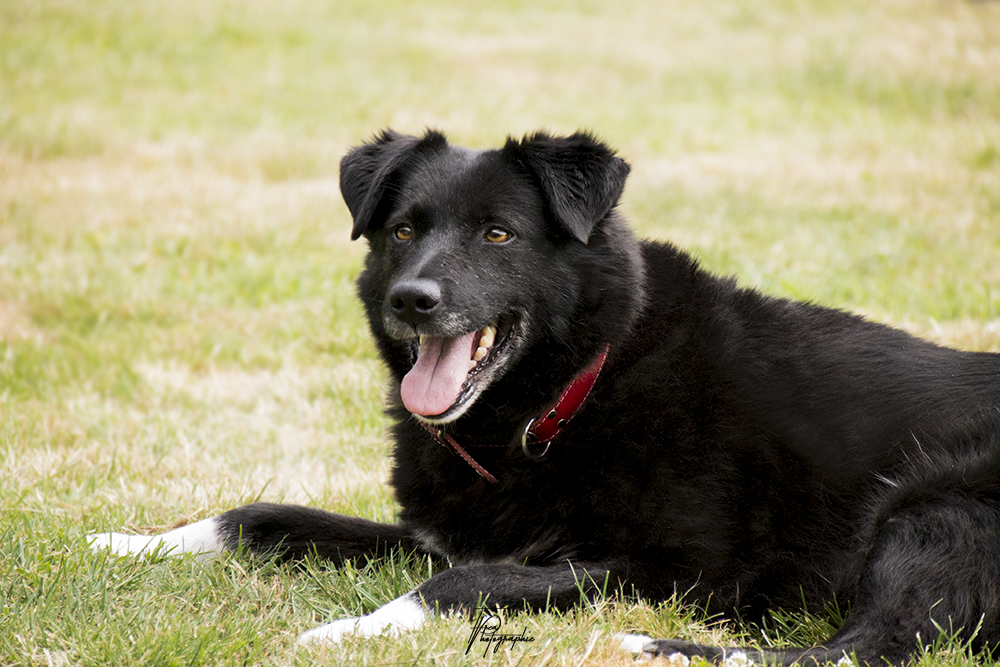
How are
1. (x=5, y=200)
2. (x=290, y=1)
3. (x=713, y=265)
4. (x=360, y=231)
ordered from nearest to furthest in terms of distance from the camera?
(x=360, y=231) → (x=713, y=265) → (x=5, y=200) → (x=290, y=1)

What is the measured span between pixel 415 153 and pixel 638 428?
1382 millimetres

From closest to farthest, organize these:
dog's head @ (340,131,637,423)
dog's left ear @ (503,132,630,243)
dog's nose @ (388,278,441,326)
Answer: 1. dog's nose @ (388,278,441,326)
2. dog's head @ (340,131,637,423)
3. dog's left ear @ (503,132,630,243)

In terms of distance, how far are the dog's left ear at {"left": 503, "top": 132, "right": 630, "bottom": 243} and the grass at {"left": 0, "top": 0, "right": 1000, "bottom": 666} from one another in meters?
1.34

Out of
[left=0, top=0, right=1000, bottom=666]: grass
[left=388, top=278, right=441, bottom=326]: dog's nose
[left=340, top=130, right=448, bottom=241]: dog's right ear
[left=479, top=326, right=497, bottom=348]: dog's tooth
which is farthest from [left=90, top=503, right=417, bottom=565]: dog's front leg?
[left=340, top=130, right=448, bottom=241]: dog's right ear

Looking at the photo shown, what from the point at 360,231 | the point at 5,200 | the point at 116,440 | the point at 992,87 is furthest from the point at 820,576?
A: the point at 992,87

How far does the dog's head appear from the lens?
3.36m

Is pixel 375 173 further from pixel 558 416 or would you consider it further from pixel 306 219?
pixel 306 219

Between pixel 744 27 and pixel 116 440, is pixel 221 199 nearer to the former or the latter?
pixel 116 440

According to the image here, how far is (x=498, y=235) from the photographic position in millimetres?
3547

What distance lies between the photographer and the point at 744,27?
1794 centimetres

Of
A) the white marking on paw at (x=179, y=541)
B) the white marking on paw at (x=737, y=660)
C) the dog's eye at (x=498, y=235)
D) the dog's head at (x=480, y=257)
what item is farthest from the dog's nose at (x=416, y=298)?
the white marking on paw at (x=737, y=660)

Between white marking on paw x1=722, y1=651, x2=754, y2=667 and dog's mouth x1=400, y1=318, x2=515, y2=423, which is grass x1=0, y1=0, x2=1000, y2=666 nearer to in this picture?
white marking on paw x1=722, y1=651, x2=754, y2=667

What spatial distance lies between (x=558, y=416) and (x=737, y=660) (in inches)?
38.9

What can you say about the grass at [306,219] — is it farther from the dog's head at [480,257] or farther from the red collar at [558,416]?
the dog's head at [480,257]
